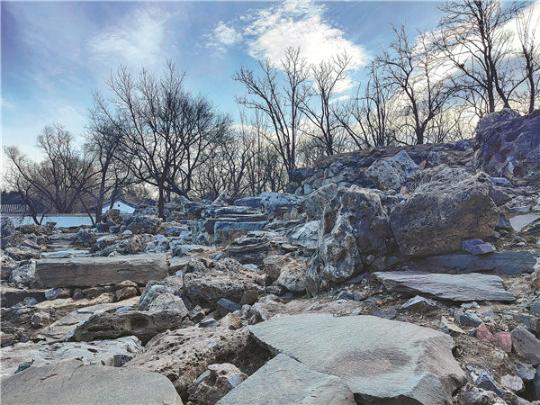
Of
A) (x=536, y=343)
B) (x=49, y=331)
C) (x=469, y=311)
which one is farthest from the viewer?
(x=49, y=331)

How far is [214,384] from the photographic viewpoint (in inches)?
76.4

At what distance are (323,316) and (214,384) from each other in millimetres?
1074

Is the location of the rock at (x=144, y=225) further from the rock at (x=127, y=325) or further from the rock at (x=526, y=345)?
the rock at (x=526, y=345)

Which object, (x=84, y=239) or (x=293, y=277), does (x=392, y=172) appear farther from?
(x=84, y=239)

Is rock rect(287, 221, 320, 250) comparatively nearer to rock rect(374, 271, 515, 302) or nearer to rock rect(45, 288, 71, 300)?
rock rect(374, 271, 515, 302)

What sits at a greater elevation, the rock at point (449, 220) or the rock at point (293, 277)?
the rock at point (449, 220)

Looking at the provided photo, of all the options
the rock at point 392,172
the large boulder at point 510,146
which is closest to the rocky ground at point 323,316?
the large boulder at point 510,146

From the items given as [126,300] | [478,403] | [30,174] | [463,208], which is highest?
[30,174]

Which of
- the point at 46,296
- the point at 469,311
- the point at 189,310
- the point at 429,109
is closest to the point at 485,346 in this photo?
the point at 469,311

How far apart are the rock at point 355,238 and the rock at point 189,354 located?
1478mm

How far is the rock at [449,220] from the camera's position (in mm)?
3424

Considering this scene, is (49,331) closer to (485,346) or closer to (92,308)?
(92,308)

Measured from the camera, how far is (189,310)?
398 cm

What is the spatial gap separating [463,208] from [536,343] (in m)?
1.67
